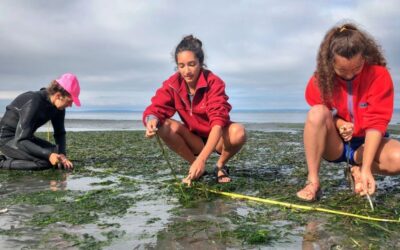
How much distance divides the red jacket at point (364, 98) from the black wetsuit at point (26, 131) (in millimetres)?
3604

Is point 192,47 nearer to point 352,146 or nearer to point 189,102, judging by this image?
point 189,102


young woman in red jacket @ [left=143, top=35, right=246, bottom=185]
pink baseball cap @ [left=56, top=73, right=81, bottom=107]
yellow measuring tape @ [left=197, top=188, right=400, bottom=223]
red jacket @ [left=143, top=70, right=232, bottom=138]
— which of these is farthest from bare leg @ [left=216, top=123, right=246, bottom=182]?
pink baseball cap @ [left=56, top=73, right=81, bottom=107]

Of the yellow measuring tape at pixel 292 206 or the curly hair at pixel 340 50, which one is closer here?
the yellow measuring tape at pixel 292 206

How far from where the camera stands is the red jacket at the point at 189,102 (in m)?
4.72

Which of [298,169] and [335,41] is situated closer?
[335,41]

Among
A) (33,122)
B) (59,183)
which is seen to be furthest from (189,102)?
(33,122)

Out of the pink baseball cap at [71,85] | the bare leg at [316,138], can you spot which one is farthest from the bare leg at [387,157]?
the pink baseball cap at [71,85]

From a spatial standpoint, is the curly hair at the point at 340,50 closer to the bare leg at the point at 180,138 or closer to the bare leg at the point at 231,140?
the bare leg at the point at 231,140

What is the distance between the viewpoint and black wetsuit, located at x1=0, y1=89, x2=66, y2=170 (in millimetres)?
5770

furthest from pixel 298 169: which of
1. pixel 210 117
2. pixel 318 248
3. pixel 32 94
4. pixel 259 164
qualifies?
pixel 32 94

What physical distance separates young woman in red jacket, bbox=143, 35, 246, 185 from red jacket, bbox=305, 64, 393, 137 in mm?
974

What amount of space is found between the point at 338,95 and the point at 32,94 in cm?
404

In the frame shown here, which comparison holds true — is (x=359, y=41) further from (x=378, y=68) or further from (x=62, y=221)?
(x=62, y=221)

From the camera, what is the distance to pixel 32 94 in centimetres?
588
